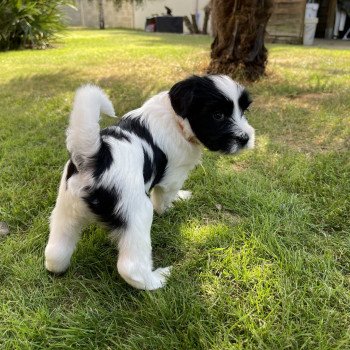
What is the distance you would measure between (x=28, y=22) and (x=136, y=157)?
11611mm

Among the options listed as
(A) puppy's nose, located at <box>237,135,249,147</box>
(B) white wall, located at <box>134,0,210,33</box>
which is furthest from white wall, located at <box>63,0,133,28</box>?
(A) puppy's nose, located at <box>237,135,249,147</box>

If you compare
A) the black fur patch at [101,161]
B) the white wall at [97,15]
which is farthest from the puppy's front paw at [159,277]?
the white wall at [97,15]

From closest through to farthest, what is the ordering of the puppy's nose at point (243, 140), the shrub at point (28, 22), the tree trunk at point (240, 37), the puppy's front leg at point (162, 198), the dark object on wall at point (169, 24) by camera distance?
1. the puppy's nose at point (243, 140)
2. the puppy's front leg at point (162, 198)
3. the tree trunk at point (240, 37)
4. the shrub at point (28, 22)
5. the dark object on wall at point (169, 24)

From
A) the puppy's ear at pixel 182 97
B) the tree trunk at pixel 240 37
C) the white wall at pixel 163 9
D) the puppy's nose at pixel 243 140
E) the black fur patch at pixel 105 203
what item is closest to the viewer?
the black fur patch at pixel 105 203

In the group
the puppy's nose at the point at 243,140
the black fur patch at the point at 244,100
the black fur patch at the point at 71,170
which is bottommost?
the black fur patch at the point at 71,170

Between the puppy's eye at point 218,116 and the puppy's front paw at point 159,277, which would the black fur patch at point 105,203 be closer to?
the puppy's front paw at point 159,277

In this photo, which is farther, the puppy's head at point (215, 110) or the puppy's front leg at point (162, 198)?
the puppy's front leg at point (162, 198)

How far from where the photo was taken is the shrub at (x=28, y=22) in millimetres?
10953

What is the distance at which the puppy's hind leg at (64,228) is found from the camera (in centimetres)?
190

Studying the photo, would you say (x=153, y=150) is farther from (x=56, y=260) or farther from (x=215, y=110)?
(x=56, y=260)

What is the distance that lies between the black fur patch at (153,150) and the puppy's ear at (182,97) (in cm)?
24

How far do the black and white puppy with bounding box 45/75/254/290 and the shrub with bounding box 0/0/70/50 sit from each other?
10718 mm

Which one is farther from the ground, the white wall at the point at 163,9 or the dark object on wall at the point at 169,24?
the white wall at the point at 163,9

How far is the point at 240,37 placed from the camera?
610 centimetres
